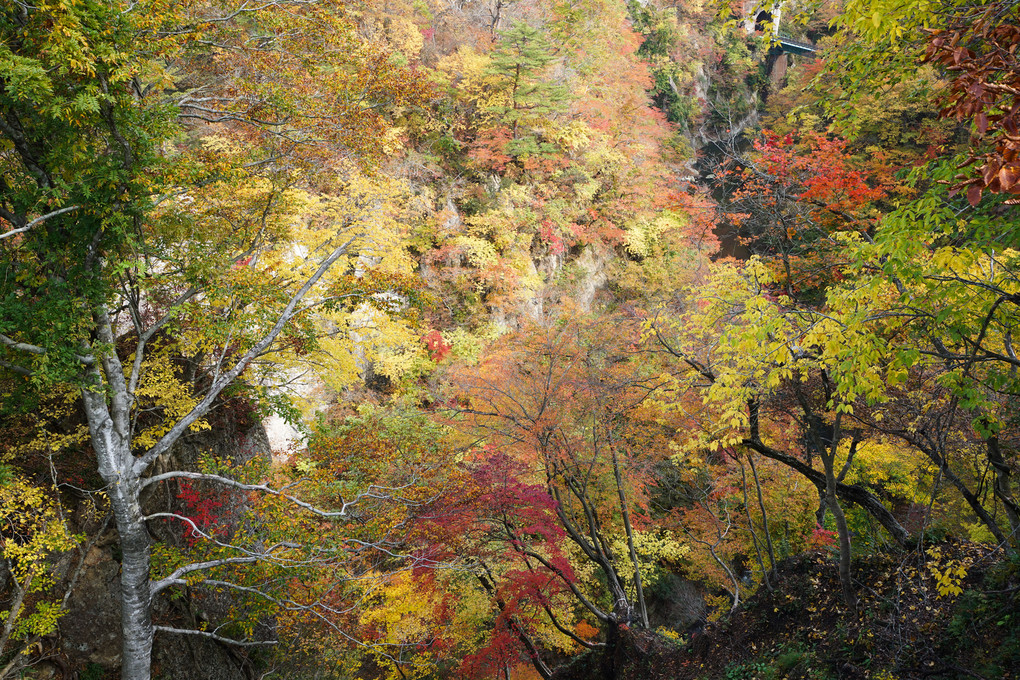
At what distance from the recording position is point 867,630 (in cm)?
633

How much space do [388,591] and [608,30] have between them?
71.7 ft

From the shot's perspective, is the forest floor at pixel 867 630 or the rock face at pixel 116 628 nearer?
the forest floor at pixel 867 630

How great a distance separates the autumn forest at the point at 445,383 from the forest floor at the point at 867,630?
5 cm

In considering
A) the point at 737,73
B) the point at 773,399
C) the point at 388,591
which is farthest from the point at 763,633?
the point at 737,73

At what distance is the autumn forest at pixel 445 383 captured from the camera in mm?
5012

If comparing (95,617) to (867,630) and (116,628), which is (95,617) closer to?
(116,628)

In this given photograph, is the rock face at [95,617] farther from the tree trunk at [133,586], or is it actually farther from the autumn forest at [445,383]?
the tree trunk at [133,586]

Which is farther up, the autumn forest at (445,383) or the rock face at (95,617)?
the autumn forest at (445,383)

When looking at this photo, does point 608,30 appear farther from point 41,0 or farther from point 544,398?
point 41,0

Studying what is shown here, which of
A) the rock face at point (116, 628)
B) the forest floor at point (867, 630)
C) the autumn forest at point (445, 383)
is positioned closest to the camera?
the autumn forest at point (445, 383)

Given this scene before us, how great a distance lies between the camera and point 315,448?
10.2 metres

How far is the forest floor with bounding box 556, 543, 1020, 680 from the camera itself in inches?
210

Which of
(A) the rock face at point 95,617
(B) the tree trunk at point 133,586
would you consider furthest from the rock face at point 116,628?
(B) the tree trunk at point 133,586

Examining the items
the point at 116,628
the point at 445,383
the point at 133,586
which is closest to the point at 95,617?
the point at 116,628
